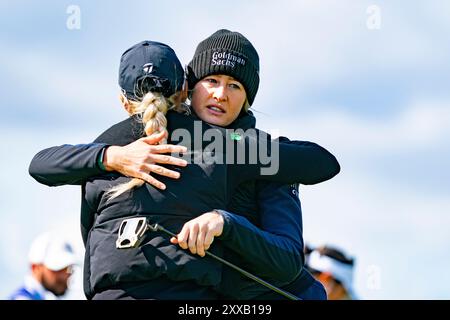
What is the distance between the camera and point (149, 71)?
19.2ft

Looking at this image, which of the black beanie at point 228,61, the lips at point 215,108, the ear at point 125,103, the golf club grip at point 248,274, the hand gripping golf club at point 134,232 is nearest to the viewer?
the hand gripping golf club at point 134,232

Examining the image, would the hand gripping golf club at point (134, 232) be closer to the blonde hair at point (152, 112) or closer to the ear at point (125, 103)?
the blonde hair at point (152, 112)

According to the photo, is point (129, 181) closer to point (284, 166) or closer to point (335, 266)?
point (284, 166)

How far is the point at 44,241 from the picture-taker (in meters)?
8.81

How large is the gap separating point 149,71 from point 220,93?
1.93ft

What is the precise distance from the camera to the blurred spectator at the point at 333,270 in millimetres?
8977

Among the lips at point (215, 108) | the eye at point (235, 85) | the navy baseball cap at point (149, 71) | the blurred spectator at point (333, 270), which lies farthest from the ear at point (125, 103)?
the blurred spectator at point (333, 270)

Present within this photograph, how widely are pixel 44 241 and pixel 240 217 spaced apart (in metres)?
3.55

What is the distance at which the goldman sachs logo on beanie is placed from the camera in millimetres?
6418

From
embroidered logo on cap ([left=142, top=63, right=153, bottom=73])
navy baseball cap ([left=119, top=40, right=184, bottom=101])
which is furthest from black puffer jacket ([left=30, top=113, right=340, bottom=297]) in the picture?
embroidered logo on cap ([left=142, top=63, right=153, bottom=73])

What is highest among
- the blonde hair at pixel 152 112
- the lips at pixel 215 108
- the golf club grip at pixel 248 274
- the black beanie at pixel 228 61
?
the black beanie at pixel 228 61

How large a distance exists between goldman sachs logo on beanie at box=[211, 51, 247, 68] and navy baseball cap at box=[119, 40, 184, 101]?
16.2 inches

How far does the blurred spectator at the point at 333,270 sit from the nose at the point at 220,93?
9.97 ft
